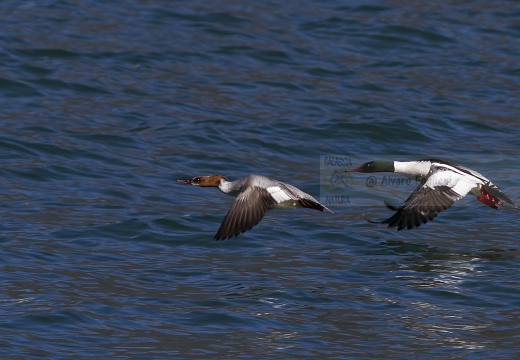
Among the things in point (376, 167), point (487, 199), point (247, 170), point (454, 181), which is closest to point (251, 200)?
point (454, 181)

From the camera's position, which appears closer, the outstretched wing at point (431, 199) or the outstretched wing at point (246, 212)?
the outstretched wing at point (246, 212)

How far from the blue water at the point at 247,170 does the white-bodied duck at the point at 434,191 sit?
42cm

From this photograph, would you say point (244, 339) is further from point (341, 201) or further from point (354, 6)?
point (354, 6)

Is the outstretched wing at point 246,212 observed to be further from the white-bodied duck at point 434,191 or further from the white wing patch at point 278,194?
the white-bodied duck at point 434,191

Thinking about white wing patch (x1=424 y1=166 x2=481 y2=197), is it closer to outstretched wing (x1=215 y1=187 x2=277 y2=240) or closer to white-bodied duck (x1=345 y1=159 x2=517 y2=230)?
white-bodied duck (x1=345 y1=159 x2=517 y2=230)

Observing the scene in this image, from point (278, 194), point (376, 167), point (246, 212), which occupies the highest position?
point (376, 167)

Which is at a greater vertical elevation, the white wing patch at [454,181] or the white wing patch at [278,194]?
the white wing patch at [454,181]

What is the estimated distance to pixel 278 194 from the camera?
9.42 meters

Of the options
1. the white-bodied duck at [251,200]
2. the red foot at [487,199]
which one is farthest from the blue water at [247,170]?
the white-bodied duck at [251,200]

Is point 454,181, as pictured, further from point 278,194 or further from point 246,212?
point 246,212

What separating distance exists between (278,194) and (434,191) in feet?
5.05

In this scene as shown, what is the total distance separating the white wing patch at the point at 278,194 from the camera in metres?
9.37

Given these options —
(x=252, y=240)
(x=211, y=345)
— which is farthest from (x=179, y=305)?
(x=252, y=240)

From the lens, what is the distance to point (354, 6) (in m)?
20.3
